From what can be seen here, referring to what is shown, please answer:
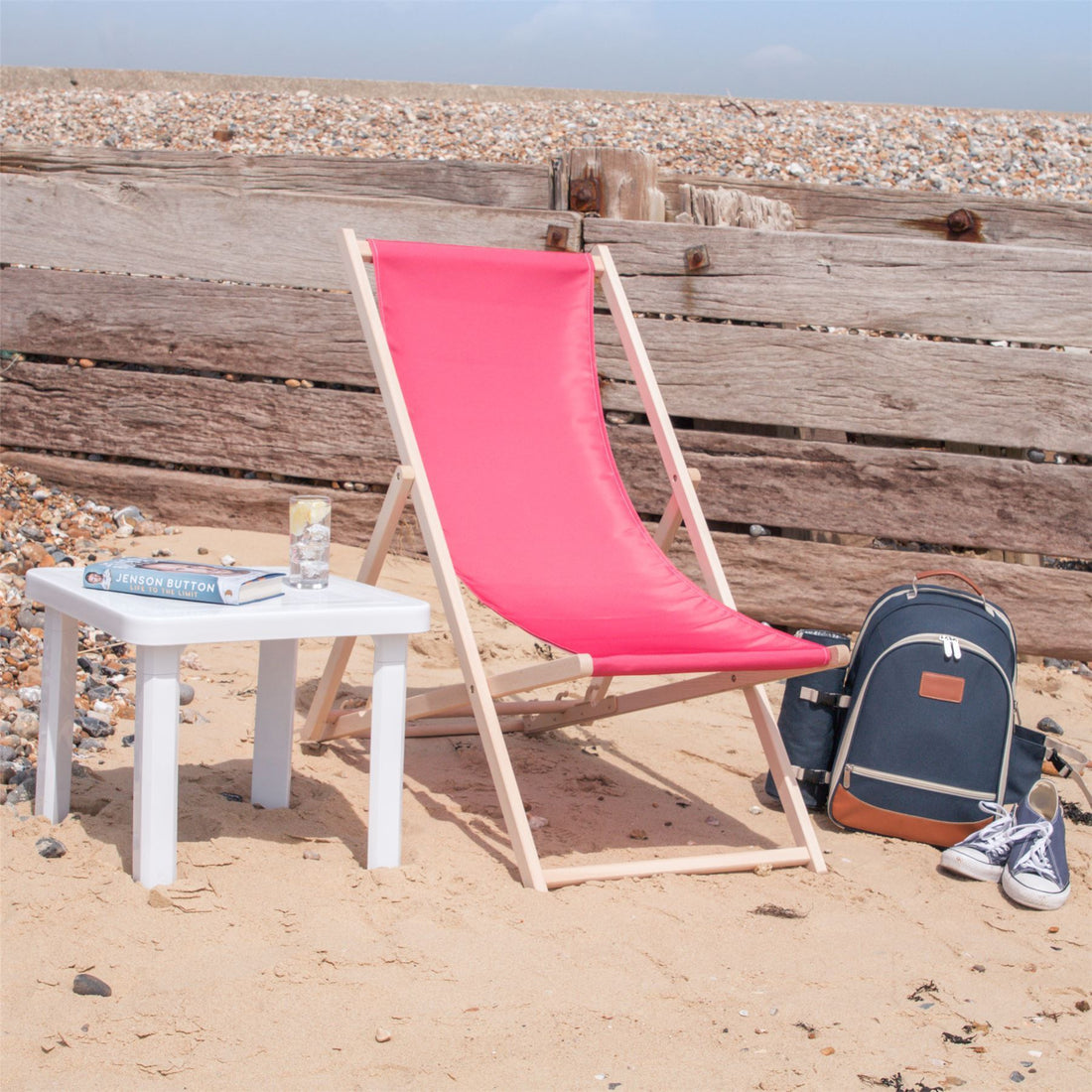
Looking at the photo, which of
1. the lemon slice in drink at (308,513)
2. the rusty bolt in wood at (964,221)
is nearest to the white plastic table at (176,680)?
the lemon slice in drink at (308,513)

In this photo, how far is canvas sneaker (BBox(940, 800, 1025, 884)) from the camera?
105 inches

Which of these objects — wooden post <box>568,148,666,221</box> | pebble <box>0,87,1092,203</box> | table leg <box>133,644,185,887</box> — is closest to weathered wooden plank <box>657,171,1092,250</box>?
wooden post <box>568,148,666,221</box>

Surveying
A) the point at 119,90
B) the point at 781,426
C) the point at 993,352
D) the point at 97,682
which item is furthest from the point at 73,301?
the point at 119,90

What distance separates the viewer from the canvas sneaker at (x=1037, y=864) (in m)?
2.54

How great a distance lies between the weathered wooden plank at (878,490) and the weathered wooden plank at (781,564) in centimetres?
9

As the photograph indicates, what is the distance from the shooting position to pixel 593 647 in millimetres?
2457

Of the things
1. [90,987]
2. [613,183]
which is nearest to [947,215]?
[613,183]

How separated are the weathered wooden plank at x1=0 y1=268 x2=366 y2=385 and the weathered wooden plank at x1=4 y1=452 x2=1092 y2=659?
0.45 metres

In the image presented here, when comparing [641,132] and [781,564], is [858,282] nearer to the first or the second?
[781,564]

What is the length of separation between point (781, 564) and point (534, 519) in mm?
1570

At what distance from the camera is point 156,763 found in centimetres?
218

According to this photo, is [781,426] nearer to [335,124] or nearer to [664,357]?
[664,357]

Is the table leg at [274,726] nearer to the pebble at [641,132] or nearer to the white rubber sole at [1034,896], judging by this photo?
the white rubber sole at [1034,896]

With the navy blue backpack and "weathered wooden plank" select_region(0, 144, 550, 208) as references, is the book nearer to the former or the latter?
the navy blue backpack
